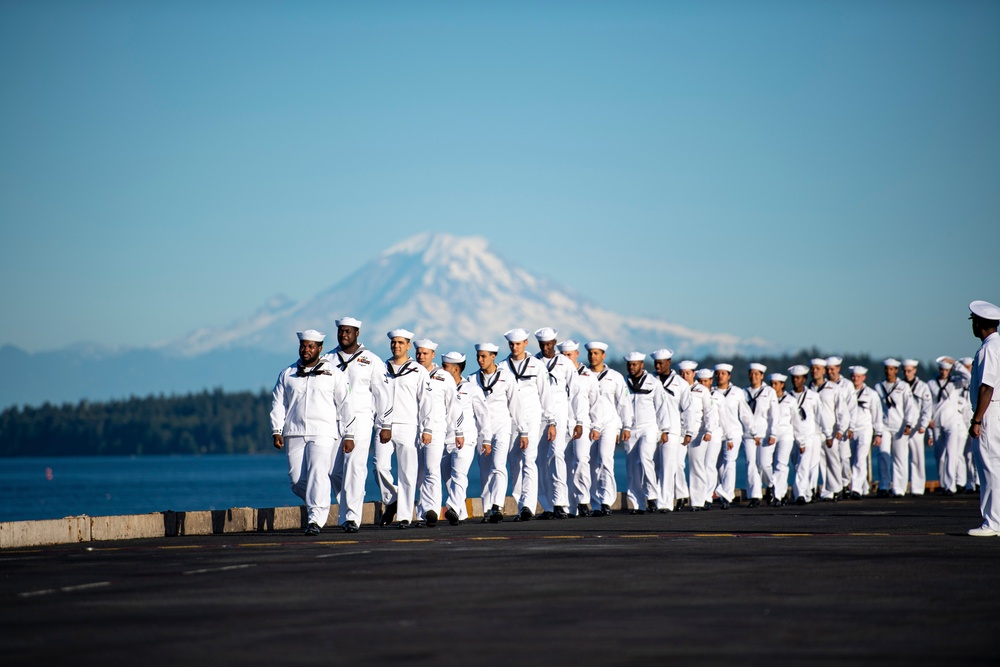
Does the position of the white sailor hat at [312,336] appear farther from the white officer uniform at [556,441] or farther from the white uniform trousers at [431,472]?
the white officer uniform at [556,441]

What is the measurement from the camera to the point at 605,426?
994 inches

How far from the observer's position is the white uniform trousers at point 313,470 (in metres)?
19.0

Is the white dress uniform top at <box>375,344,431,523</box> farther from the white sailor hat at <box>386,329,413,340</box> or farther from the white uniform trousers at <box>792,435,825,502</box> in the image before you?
the white uniform trousers at <box>792,435,825,502</box>

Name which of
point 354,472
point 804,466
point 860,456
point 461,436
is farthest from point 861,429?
point 354,472

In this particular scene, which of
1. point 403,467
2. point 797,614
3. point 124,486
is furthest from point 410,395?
point 124,486

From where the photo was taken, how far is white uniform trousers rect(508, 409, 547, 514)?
23.1 meters

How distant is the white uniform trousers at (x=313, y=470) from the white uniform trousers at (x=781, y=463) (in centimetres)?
1152

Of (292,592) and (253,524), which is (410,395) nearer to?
(253,524)

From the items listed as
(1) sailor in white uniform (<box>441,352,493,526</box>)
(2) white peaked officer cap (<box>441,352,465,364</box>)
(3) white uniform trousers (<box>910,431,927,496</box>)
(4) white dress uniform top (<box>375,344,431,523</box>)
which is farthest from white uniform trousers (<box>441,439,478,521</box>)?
(3) white uniform trousers (<box>910,431,927,496</box>)

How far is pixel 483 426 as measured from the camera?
2247 centimetres

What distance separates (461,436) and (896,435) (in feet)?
47.6

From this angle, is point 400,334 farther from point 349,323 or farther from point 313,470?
point 313,470

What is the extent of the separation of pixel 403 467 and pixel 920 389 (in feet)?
53.8

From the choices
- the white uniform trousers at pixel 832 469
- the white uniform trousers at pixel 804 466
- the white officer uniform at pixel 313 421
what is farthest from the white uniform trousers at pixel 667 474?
the white officer uniform at pixel 313 421
